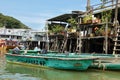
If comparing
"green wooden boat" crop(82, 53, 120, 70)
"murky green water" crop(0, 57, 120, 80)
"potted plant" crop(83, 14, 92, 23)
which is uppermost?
"potted plant" crop(83, 14, 92, 23)

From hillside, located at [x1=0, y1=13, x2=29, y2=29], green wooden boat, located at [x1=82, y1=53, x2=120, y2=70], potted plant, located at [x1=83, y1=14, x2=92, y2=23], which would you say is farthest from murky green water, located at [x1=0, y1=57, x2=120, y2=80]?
hillside, located at [x1=0, y1=13, x2=29, y2=29]

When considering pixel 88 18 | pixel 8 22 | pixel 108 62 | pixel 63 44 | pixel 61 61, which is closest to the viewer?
pixel 61 61

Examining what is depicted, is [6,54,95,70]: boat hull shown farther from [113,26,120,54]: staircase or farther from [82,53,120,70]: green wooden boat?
[113,26,120,54]: staircase

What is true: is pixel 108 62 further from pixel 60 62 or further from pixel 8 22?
pixel 8 22

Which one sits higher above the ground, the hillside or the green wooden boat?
the hillside

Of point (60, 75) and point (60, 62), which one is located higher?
point (60, 62)

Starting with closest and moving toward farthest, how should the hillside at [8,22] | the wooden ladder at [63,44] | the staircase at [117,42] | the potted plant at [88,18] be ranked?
the staircase at [117,42] < the potted plant at [88,18] < the wooden ladder at [63,44] < the hillside at [8,22]

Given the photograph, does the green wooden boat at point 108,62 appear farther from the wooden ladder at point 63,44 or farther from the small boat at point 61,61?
the wooden ladder at point 63,44

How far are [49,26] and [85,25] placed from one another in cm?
1005

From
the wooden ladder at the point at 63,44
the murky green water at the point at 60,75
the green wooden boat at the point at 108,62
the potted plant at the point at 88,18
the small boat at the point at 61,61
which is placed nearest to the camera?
the murky green water at the point at 60,75

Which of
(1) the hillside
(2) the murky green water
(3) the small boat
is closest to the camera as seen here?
(2) the murky green water

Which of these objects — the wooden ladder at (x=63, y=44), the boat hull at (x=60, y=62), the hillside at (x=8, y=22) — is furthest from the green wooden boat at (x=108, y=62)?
the hillside at (x=8, y=22)

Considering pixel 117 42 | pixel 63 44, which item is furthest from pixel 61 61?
pixel 63 44

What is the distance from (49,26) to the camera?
36469 mm
